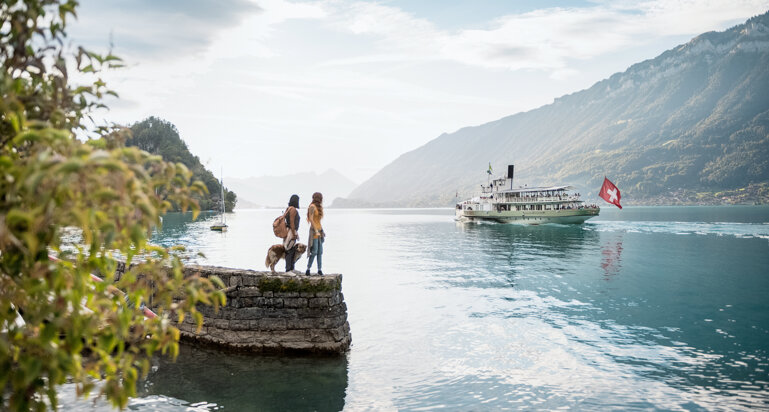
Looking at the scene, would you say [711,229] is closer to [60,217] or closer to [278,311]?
[278,311]

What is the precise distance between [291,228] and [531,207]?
8891 cm

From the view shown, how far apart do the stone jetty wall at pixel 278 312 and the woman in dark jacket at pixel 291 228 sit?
6.13ft

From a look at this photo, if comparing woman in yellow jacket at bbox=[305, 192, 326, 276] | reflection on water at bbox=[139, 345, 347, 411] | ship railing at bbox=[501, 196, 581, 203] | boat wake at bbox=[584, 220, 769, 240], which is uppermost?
ship railing at bbox=[501, 196, 581, 203]

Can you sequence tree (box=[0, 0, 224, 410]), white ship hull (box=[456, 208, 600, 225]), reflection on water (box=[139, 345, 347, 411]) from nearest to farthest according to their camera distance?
1. tree (box=[0, 0, 224, 410])
2. reflection on water (box=[139, 345, 347, 411])
3. white ship hull (box=[456, 208, 600, 225])

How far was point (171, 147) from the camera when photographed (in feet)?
516

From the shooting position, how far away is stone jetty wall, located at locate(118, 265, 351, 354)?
12.2 meters

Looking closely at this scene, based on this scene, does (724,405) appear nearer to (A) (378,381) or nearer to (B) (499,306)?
(A) (378,381)

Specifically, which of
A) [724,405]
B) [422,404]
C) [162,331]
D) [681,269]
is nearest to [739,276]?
[681,269]

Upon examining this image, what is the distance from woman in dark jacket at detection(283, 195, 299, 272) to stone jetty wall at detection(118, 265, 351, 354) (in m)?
1.87

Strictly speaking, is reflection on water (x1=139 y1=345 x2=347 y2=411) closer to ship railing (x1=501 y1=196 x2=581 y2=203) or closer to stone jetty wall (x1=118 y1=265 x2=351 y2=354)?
stone jetty wall (x1=118 y1=265 x2=351 y2=354)

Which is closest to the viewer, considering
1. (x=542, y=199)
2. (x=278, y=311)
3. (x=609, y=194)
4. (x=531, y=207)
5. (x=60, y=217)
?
(x=60, y=217)

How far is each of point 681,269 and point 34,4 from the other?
39775 mm

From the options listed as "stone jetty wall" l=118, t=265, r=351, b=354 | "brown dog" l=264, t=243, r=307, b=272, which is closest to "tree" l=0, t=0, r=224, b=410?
"stone jetty wall" l=118, t=265, r=351, b=354

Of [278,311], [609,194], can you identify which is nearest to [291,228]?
[278,311]
